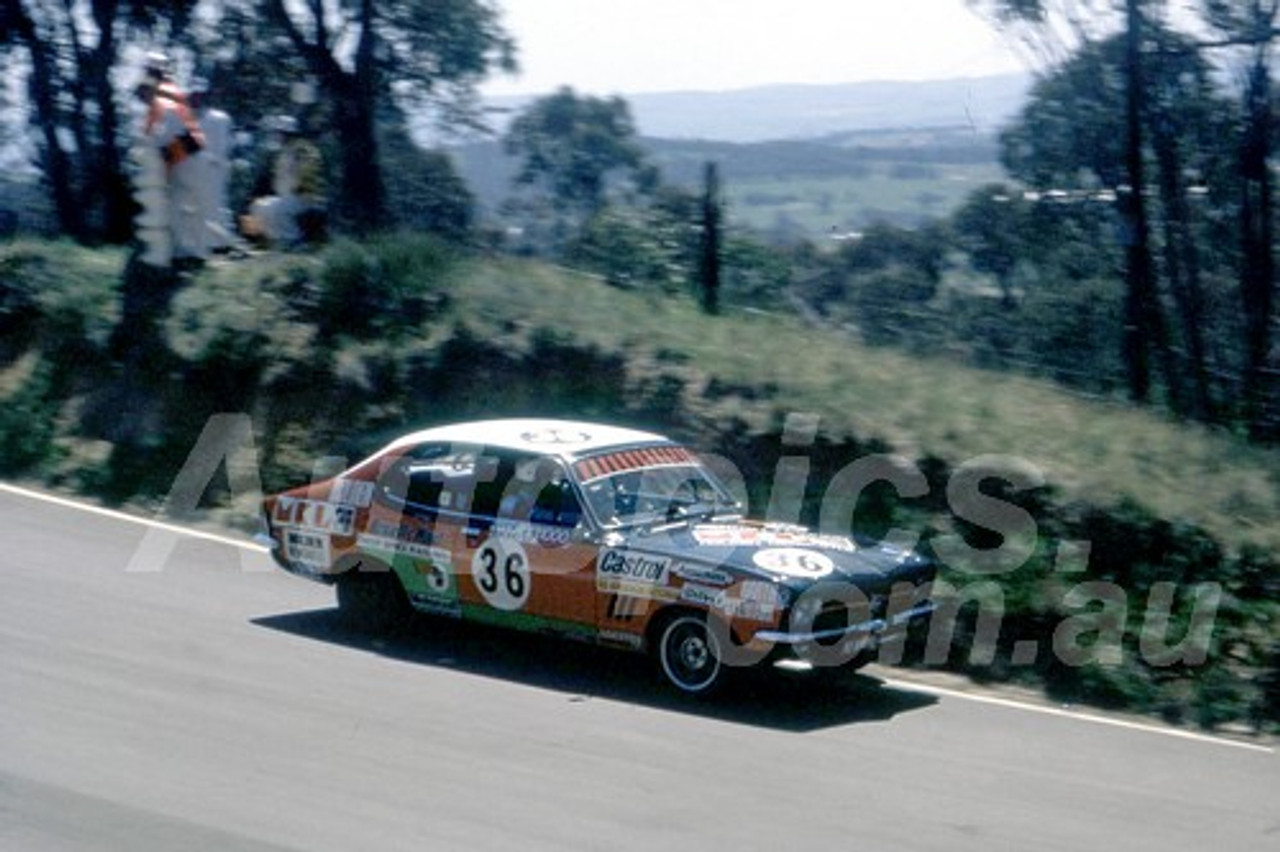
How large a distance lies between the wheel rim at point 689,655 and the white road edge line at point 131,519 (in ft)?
16.5

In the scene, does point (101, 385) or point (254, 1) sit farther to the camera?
point (254, 1)

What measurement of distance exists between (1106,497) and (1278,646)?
1.69 m

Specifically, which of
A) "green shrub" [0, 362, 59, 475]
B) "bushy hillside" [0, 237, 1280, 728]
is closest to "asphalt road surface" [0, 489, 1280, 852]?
"bushy hillside" [0, 237, 1280, 728]

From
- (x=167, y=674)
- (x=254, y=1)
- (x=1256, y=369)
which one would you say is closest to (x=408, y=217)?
(x=254, y=1)

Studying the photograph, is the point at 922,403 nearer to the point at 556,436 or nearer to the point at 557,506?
the point at 556,436

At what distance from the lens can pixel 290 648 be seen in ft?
39.0

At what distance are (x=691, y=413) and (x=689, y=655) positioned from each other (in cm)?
456

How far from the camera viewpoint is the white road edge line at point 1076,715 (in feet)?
35.2

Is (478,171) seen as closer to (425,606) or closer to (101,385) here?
(101,385)

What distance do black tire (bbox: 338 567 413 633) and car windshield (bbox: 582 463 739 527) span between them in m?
1.63

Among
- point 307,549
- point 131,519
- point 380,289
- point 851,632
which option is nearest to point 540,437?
point 307,549

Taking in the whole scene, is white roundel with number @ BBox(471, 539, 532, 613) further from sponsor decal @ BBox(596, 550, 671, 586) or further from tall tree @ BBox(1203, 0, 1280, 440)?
tall tree @ BBox(1203, 0, 1280, 440)

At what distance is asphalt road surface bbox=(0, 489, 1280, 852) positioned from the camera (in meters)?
8.35

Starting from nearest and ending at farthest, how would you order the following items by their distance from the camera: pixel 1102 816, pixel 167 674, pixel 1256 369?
pixel 1102 816 < pixel 167 674 < pixel 1256 369
